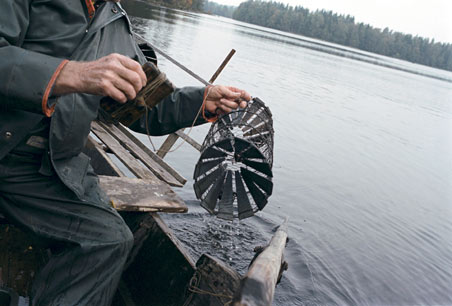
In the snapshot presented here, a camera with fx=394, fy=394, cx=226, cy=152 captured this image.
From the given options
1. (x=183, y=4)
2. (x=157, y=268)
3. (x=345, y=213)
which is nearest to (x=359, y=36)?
(x=183, y=4)

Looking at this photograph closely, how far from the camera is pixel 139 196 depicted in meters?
3.59

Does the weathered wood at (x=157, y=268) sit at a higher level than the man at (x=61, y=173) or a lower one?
lower

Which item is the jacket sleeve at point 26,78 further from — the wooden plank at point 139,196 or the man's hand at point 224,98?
the man's hand at point 224,98

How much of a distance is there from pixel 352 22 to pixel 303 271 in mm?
196094

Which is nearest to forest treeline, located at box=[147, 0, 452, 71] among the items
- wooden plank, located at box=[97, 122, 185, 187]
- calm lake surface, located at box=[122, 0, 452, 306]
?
calm lake surface, located at box=[122, 0, 452, 306]

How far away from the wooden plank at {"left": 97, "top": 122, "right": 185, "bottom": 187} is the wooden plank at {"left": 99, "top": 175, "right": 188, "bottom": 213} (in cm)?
84

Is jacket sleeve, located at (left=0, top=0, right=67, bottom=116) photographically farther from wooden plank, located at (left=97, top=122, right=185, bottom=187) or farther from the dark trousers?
wooden plank, located at (left=97, top=122, right=185, bottom=187)

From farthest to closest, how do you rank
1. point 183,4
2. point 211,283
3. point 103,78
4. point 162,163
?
point 183,4 → point 162,163 → point 211,283 → point 103,78

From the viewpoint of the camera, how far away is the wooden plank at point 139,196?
3377 mm

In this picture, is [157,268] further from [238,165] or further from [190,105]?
[238,165]

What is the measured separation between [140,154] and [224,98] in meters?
2.46

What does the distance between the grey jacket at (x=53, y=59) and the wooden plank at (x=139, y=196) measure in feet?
2.36

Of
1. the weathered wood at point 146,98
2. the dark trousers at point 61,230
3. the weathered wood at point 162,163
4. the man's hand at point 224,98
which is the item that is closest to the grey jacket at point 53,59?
the dark trousers at point 61,230

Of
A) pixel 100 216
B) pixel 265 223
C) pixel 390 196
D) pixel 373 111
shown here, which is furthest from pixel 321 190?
pixel 373 111
